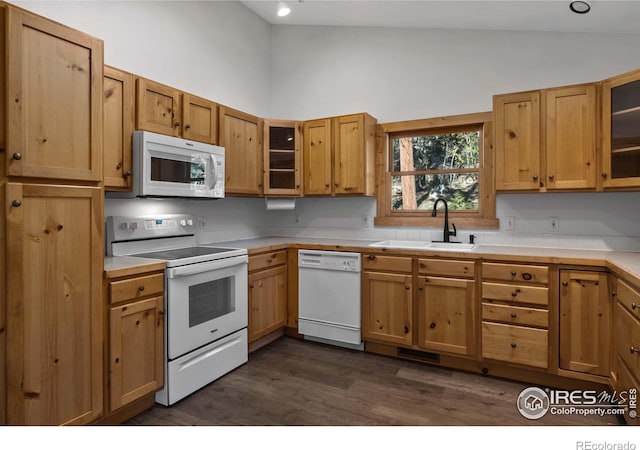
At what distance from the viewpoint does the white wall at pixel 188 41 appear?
8.39 feet

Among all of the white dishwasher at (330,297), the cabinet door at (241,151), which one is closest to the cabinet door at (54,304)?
the cabinet door at (241,151)

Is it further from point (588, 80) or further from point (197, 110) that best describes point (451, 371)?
point (197, 110)

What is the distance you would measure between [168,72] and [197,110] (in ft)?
1.59

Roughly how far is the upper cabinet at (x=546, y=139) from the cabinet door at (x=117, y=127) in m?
2.69

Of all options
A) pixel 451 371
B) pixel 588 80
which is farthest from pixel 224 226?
pixel 588 80

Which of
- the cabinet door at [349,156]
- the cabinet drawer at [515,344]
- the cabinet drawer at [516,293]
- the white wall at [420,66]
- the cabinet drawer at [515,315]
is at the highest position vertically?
the white wall at [420,66]

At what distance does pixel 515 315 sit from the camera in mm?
2590

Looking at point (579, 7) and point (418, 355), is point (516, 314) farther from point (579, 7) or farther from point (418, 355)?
point (579, 7)

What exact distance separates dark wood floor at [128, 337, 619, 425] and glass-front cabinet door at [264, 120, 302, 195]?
1.64 m

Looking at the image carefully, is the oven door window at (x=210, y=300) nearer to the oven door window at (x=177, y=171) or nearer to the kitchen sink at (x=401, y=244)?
the oven door window at (x=177, y=171)

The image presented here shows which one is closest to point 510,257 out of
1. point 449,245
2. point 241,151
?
point 449,245
